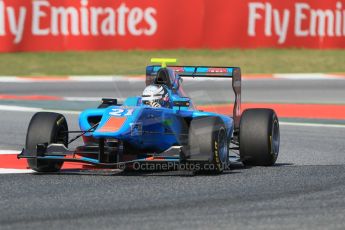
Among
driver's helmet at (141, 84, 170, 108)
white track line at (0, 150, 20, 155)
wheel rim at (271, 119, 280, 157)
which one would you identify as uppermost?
driver's helmet at (141, 84, 170, 108)

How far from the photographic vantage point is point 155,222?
7359 millimetres

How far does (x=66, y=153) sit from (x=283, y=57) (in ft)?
47.5

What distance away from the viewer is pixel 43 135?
1005cm

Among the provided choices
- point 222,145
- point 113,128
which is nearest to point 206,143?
point 222,145

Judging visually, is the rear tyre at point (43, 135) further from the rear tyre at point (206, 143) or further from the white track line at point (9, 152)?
the white track line at point (9, 152)

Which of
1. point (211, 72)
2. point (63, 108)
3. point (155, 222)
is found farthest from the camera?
point (63, 108)

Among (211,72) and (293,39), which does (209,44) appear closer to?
(293,39)

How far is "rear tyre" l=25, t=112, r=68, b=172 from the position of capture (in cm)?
1002

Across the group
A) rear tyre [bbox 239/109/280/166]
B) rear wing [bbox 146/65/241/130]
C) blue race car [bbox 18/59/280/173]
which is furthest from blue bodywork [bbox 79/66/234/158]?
rear wing [bbox 146/65/241/130]

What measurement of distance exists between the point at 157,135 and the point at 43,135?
1.03m

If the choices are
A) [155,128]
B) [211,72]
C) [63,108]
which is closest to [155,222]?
[155,128]

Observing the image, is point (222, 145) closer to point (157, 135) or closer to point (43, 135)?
point (157, 135)

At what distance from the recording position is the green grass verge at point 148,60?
22.0m

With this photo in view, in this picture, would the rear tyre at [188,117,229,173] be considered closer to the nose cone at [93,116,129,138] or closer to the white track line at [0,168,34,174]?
the nose cone at [93,116,129,138]
